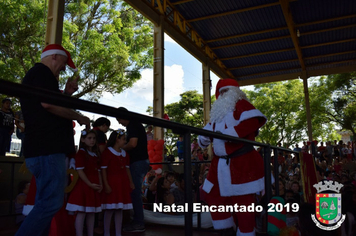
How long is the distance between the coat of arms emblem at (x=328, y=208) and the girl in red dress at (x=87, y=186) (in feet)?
6.31

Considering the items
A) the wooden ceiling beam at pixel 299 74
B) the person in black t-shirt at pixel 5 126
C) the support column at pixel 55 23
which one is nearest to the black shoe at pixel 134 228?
the person in black t-shirt at pixel 5 126

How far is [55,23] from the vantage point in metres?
5.93

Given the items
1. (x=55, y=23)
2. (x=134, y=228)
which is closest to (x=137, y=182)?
(x=134, y=228)

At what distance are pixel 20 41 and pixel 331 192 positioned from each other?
11.2m

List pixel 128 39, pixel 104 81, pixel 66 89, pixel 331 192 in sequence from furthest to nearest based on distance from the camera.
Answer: pixel 128 39
pixel 104 81
pixel 331 192
pixel 66 89

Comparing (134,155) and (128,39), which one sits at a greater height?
(128,39)

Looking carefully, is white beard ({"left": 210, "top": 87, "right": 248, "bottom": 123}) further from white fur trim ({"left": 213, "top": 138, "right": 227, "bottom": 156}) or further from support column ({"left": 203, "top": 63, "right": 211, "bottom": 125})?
support column ({"left": 203, "top": 63, "right": 211, "bottom": 125})

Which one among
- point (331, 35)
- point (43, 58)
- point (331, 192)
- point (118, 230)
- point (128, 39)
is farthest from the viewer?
point (128, 39)

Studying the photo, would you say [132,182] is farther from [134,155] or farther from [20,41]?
[20,41]

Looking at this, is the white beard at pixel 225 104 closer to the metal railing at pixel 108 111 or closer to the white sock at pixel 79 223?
the metal railing at pixel 108 111

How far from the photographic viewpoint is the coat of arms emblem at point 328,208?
115 inches

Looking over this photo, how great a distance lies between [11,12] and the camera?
10.9 metres

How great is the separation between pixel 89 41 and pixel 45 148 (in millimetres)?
11977

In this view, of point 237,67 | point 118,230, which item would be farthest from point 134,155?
point 237,67
